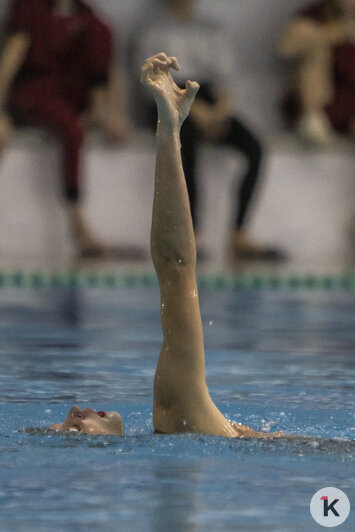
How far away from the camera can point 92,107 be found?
912 centimetres

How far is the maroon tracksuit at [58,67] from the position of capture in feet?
28.2

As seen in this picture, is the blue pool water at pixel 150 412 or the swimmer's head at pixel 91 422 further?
the swimmer's head at pixel 91 422

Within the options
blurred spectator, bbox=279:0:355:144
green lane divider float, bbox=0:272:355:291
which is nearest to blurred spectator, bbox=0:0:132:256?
green lane divider float, bbox=0:272:355:291

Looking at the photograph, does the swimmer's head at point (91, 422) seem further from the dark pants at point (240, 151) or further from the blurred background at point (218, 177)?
the dark pants at point (240, 151)

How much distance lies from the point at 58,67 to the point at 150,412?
555 centimetres

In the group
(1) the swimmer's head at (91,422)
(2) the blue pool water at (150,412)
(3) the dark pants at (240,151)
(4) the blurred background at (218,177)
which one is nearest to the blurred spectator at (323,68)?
(4) the blurred background at (218,177)

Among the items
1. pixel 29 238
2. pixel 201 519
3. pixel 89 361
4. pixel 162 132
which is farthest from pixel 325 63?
pixel 201 519

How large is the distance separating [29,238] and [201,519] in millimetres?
7055

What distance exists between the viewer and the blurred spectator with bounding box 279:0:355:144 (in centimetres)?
951

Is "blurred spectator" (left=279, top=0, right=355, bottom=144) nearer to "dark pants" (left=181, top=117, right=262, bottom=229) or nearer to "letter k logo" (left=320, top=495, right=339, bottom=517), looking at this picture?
"dark pants" (left=181, top=117, right=262, bottom=229)

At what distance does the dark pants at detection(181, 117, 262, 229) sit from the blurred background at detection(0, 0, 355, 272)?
196 mm

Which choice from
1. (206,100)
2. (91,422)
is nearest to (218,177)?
(206,100)

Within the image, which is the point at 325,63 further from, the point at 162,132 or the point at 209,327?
the point at 162,132

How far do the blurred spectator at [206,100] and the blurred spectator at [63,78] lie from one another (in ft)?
1.19
